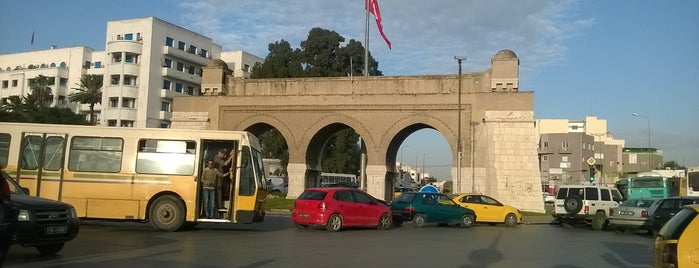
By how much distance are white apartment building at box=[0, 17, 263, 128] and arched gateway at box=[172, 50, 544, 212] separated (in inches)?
1505

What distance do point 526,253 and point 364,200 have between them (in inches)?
290

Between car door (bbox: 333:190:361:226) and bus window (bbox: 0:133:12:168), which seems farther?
car door (bbox: 333:190:361:226)

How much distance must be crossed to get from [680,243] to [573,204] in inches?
744

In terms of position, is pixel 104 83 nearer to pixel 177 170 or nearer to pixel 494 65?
pixel 494 65

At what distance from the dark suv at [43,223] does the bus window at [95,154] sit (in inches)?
206

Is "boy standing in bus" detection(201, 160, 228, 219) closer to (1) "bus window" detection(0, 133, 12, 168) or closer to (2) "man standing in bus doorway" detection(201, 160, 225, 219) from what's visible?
(2) "man standing in bus doorway" detection(201, 160, 225, 219)

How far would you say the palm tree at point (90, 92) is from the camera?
73.9 meters

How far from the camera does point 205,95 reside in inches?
1575

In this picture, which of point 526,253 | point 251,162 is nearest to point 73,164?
point 251,162

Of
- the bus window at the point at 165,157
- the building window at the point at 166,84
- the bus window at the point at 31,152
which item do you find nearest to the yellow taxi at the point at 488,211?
the bus window at the point at 165,157

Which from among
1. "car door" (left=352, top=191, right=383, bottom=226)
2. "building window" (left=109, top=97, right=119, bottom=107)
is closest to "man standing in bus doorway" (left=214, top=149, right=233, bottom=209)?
"car door" (left=352, top=191, right=383, bottom=226)

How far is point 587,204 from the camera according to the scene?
24141 millimetres

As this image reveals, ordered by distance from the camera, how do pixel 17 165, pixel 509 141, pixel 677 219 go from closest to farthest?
1. pixel 677 219
2. pixel 17 165
3. pixel 509 141

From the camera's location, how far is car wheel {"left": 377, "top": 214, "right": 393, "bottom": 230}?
20.4 metres
